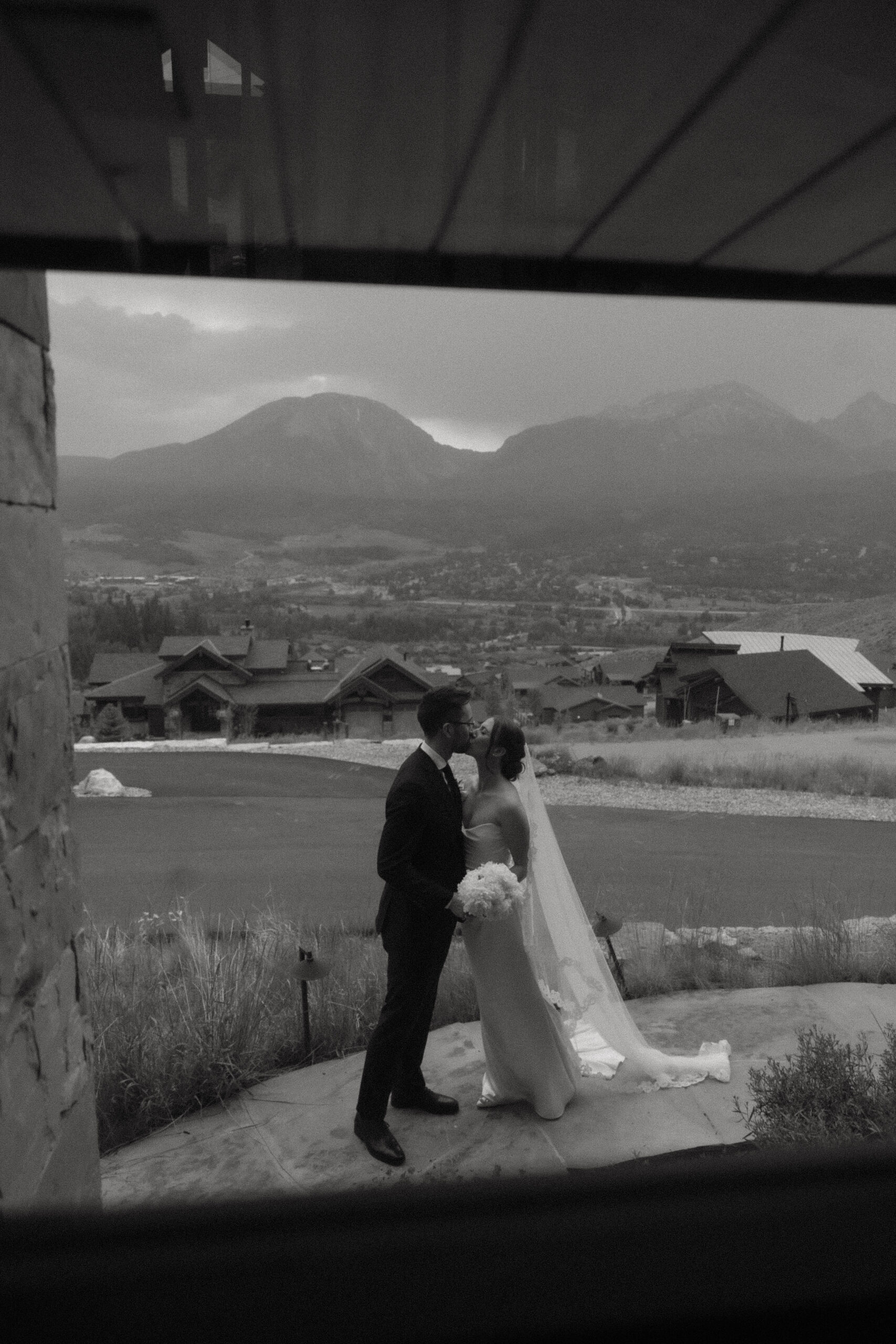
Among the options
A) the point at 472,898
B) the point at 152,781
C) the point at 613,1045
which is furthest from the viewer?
the point at 152,781

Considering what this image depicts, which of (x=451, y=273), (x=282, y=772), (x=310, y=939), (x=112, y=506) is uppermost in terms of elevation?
(x=112, y=506)

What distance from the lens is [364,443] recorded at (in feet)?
655

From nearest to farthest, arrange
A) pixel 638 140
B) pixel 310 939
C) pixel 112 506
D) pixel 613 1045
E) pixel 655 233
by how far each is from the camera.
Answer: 1. pixel 638 140
2. pixel 655 233
3. pixel 613 1045
4. pixel 310 939
5. pixel 112 506

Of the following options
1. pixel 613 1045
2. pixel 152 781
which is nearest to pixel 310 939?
pixel 613 1045

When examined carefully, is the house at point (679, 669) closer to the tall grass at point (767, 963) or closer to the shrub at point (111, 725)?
the shrub at point (111, 725)

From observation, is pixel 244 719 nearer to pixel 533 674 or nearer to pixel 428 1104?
pixel 533 674

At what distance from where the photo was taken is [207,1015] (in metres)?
4.45

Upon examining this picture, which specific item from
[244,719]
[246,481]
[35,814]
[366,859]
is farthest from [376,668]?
[246,481]

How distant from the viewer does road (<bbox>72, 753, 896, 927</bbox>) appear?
9344 mm

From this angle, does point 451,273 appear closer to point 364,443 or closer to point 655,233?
point 655,233

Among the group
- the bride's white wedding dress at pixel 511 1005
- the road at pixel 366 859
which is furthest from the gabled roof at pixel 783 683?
the bride's white wedding dress at pixel 511 1005

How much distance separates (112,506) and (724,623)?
85.2 metres

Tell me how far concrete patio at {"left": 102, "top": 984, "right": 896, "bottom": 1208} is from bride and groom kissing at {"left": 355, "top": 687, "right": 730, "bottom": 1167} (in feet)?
0.31

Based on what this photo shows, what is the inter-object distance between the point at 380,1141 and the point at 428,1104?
0.42m
